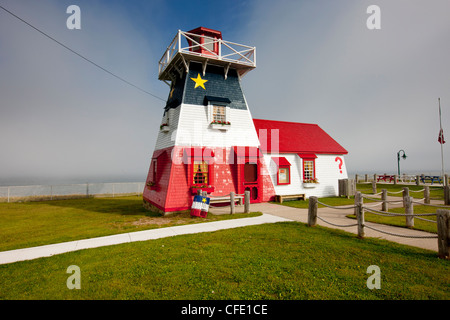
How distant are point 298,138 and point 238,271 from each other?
56.0 feet

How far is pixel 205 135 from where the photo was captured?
14.0m

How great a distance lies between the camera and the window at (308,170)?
18.4 metres

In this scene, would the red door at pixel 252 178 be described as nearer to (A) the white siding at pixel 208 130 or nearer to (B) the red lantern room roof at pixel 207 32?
(A) the white siding at pixel 208 130

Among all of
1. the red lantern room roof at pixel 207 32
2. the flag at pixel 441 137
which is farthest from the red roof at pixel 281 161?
the flag at pixel 441 137

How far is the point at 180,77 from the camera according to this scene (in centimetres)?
1518

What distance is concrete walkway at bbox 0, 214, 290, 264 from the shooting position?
6.71m

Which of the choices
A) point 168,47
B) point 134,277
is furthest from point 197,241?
point 168,47

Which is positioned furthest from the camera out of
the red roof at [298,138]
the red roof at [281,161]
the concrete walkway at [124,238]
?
the red roof at [298,138]

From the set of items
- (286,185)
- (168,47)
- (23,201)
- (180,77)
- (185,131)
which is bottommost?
(23,201)

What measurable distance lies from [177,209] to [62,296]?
8.54 meters

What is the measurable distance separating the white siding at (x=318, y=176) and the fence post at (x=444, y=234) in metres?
11.2

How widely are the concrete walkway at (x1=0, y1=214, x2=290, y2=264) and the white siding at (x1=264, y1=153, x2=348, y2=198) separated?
661 cm

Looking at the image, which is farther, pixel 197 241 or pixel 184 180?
pixel 184 180
